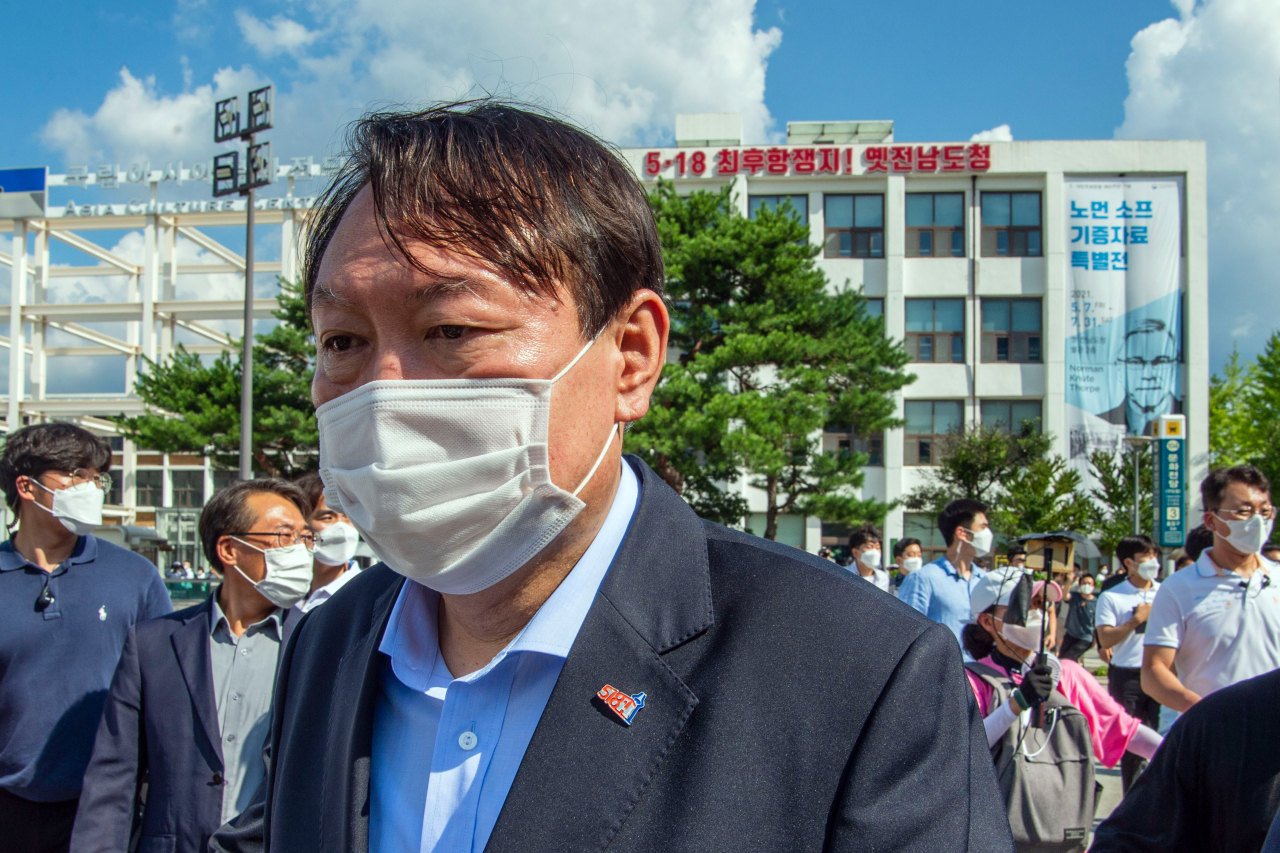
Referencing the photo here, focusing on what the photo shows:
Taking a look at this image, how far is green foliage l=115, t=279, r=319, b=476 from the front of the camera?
21.8 meters

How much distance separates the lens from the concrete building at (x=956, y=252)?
32156 millimetres

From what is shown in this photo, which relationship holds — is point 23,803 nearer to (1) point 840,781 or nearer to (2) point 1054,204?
(1) point 840,781

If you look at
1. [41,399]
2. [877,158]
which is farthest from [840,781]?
[41,399]

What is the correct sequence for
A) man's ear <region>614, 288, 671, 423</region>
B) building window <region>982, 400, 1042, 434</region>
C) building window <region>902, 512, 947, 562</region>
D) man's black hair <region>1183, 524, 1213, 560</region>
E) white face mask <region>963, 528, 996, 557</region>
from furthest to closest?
building window <region>982, 400, 1042, 434</region> → building window <region>902, 512, 947, 562</region> → white face mask <region>963, 528, 996, 557</region> → man's black hair <region>1183, 524, 1213, 560</region> → man's ear <region>614, 288, 671, 423</region>

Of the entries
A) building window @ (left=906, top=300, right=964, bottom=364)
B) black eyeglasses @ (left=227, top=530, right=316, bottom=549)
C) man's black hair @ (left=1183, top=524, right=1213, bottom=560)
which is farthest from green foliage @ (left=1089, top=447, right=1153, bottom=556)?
black eyeglasses @ (left=227, top=530, right=316, bottom=549)

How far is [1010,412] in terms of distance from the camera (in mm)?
32875

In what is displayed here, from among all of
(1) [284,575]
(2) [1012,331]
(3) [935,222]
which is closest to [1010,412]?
(2) [1012,331]

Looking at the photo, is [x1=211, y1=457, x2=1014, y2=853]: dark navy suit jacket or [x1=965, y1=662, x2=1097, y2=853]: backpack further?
[x1=965, y1=662, x2=1097, y2=853]: backpack

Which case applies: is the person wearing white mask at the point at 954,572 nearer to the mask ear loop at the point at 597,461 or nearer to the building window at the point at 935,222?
the mask ear loop at the point at 597,461

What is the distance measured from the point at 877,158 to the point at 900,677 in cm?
3432

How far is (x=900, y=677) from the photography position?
1118mm

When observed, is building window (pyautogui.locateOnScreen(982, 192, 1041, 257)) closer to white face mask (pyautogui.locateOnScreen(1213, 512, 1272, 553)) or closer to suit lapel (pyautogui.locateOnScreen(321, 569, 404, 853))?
white face mask (pyautogui.locateOnScreen(1213, 512, 1272, 553))

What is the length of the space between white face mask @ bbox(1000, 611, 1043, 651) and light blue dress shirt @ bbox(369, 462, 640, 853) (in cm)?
329

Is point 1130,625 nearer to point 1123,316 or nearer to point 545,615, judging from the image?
point 545,615
